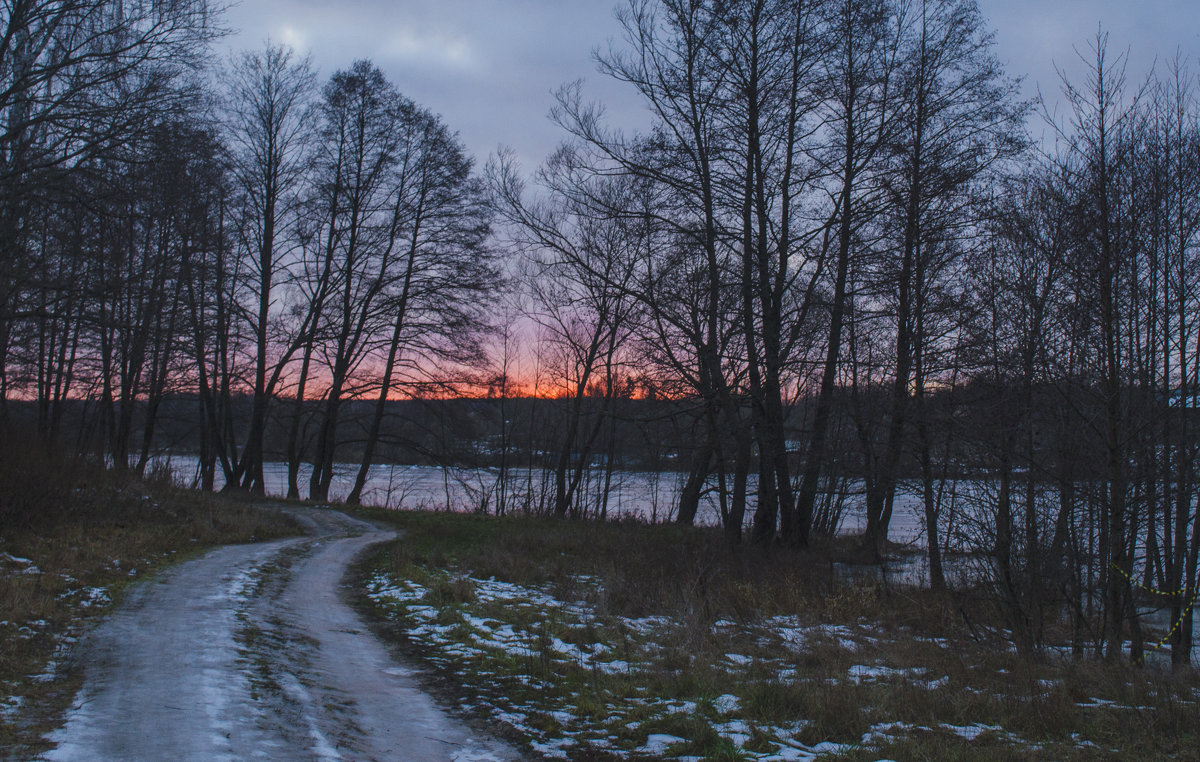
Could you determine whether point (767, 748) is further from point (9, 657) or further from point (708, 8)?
point (708, 8)

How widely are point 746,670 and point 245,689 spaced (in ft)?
12.8

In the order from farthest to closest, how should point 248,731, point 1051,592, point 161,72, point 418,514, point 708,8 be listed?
point 418,514 < point 708,8 < point 161,72 < point 1051,592 < point 248,731

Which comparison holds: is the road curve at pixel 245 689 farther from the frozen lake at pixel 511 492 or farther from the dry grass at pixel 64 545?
the frozen lake at pixel 511 492

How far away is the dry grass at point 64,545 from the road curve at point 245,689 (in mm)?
216

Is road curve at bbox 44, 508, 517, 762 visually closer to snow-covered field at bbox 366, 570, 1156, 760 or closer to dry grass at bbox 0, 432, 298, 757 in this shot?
dry grass at bbox 0, 432, 298, 757

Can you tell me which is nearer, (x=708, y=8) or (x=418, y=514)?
(x=708, y=8)

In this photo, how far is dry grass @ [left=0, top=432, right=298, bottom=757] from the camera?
484cm

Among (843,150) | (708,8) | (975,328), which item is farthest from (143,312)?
(975,328)

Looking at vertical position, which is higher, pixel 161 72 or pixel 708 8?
pixel 708 8

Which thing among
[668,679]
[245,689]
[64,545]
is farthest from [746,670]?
[64,545]

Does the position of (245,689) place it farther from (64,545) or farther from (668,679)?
(64,545)

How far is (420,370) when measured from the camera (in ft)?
84.0

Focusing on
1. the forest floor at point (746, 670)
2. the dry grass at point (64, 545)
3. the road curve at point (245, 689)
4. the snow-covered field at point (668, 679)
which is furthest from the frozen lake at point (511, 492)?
the road curve at point (245, 689)

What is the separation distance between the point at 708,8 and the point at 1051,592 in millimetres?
11701
